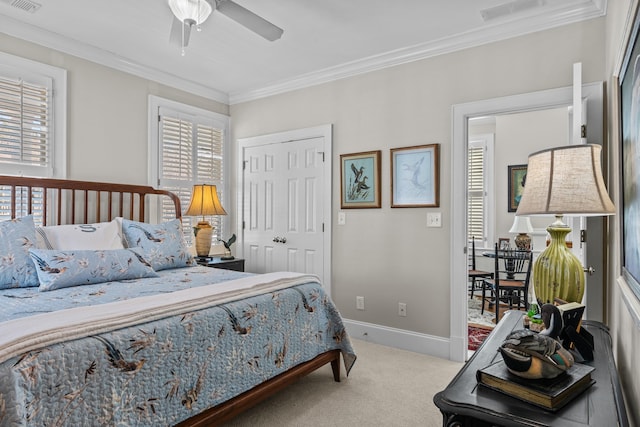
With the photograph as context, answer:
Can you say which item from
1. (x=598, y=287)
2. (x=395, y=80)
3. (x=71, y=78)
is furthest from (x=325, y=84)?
(x=598, y=287)

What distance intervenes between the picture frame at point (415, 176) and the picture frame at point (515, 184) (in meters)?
2.92

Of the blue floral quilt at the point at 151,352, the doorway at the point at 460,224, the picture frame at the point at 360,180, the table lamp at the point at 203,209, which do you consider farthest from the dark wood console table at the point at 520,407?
the table lamp at the point at 203,209

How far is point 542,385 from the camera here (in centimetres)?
100

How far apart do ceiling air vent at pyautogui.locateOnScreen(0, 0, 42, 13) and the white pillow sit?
1.54 m

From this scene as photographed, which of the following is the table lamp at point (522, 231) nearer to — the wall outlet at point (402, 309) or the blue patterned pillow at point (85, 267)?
the wall outlet at point (402, 309)

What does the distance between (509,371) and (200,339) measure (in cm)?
130

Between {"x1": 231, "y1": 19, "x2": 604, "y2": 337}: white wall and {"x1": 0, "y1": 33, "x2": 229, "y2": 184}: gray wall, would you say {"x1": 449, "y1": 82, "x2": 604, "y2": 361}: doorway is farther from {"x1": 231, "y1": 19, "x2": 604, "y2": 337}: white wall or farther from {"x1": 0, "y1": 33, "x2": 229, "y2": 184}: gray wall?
{"x1": 0, "y1": 33, "x2": 229, "y2": 184}: gray wall

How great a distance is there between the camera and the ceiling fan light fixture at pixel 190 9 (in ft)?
7.15

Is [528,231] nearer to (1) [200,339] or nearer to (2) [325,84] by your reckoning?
(2) [325,84]

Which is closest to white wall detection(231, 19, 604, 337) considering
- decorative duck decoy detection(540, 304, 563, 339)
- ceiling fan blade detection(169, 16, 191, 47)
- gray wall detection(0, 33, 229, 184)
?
gray wall detection(0, 33, 229, 184)

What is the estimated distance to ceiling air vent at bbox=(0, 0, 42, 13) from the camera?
105 inches

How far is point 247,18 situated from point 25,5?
1676 mm

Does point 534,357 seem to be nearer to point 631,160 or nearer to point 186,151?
point 631,160

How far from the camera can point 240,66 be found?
12.5ft
